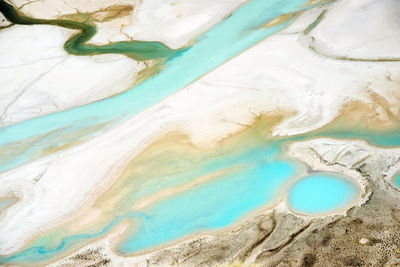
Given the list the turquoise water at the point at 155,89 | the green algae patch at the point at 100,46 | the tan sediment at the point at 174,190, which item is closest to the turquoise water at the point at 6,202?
the turquoise water at the point at 155,89

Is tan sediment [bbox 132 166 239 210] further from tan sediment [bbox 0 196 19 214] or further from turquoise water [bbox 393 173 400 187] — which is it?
turquoise water [bbox 393 173 400 187]

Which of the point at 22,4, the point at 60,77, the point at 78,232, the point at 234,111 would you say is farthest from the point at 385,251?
the point at 22,4

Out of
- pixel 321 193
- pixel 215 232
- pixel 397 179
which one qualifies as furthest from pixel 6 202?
pixel 397 179

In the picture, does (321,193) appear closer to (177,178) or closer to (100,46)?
(177,178)

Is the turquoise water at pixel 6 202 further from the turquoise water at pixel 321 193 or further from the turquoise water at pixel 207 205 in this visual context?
the turquoise water at pixel 321 193

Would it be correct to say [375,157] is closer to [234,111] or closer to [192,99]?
[234,111]

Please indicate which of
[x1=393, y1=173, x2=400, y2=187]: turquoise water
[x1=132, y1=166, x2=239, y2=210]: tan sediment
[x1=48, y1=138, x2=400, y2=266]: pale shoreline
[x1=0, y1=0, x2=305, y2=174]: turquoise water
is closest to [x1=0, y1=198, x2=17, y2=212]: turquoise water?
[x1=0, y1=0, x2=305, y2=174]: turquoise water
